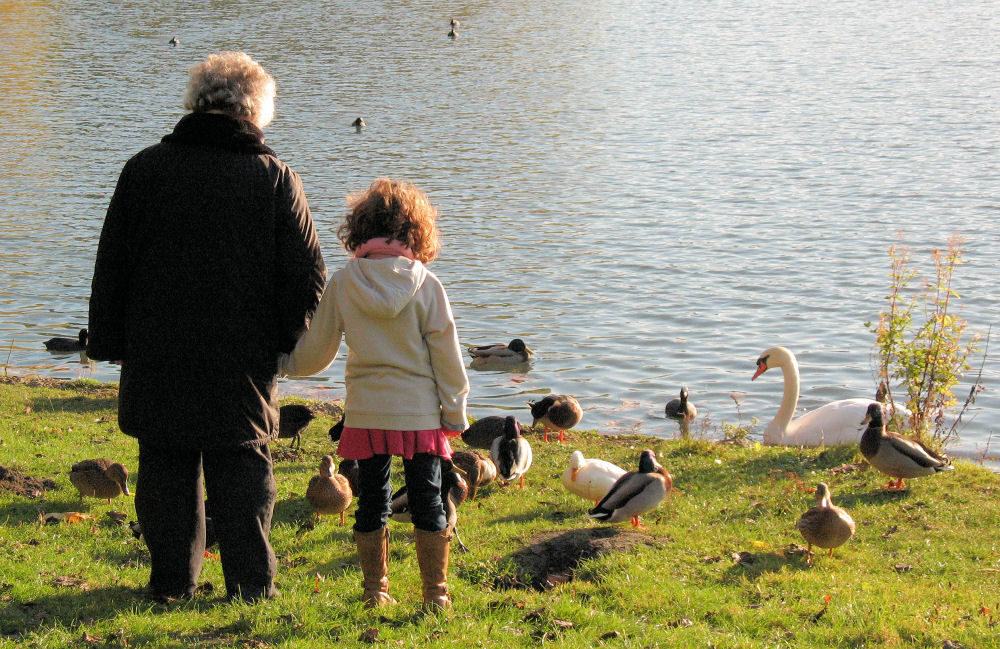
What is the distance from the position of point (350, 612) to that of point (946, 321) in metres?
6.95

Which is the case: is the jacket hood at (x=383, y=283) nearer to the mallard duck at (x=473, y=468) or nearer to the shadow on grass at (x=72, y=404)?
the mallard duck at (x=473, y=468)

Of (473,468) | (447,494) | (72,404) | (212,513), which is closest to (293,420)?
(473,468)

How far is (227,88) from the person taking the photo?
5.61 meters

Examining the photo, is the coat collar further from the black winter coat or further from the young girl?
the young girl

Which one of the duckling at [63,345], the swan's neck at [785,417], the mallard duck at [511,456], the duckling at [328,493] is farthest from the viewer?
the duckling at [63,345]

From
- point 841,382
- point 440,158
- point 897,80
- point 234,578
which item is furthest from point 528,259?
point 897,80

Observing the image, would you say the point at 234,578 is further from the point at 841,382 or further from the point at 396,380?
the point at 841,382

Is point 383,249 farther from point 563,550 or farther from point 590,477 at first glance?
point 590,477

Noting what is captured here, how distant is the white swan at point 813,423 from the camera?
11547 millimetres

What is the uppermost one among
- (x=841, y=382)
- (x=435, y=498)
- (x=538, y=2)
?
(x=538, y=2)

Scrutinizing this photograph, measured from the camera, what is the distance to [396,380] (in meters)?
5.52

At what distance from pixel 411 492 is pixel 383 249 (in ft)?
4.16

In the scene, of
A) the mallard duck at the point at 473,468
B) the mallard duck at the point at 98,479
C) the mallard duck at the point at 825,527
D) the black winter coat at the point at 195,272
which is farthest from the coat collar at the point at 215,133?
the mallard duck at the point at 825,527

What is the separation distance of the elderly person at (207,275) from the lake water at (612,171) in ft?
24.4
